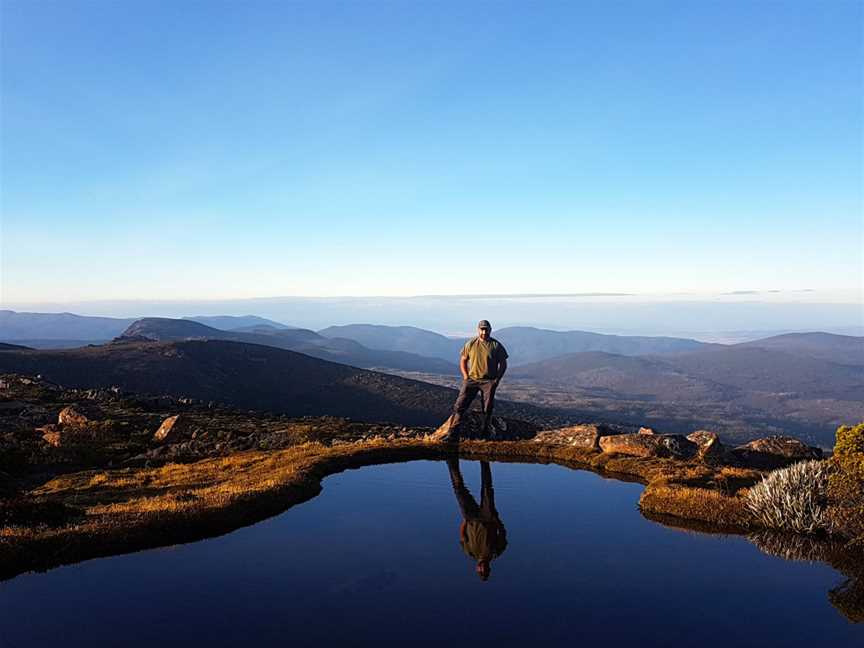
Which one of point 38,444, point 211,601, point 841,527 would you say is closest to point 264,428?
point 38,444

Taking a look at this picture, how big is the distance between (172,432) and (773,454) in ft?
91.7

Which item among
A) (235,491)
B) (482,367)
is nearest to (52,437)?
(235,491)

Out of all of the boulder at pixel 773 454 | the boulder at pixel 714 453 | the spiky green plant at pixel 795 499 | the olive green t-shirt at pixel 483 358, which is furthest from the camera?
the olive green t-shirt at pixel 483 358

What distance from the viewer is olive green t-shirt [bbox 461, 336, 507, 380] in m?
23.1

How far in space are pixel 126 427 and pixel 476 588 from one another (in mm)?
28513

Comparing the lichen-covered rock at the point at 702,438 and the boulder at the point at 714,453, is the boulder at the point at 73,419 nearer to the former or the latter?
the boulder at the point at 714,453

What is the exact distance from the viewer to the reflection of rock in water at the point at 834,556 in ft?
33.2

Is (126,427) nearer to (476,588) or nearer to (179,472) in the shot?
(179,472)

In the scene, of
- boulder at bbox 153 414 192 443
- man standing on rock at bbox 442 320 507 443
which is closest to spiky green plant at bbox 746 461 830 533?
man standing on rock at bbox 442 320 507 443

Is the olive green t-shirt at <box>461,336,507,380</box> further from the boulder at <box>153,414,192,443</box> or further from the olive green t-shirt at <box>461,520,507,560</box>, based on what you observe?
the boulder at <box>153,414,192,443</box>

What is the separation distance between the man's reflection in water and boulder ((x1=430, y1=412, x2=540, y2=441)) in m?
6.25

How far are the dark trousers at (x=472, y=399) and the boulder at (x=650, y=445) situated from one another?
4.86m

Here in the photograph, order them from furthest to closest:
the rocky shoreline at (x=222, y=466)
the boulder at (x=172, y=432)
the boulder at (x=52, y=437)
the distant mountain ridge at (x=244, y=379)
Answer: the distant mountain ridge at (x=244, y=379) → the boulder at (x=172, y=432) → the boulder at (x=52, y=437) → the rocky shoreline at (x=222, y=466)

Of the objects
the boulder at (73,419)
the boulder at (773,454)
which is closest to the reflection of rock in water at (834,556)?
the boulder at (773,454)
